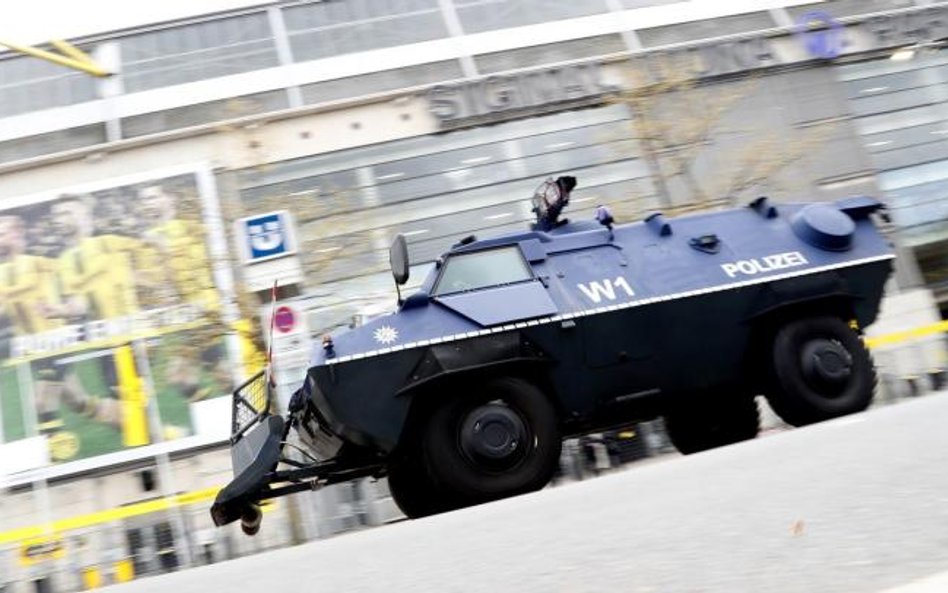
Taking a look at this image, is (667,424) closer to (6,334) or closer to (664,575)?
(664,575)

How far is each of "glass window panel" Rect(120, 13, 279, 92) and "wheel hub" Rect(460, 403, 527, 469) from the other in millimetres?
17879

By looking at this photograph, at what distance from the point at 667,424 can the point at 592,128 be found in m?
14.1

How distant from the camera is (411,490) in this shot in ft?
22.9

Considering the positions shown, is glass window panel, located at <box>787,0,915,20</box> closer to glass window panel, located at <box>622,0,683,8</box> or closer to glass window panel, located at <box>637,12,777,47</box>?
glass window panel, located at <box>637,12,777,47</box>

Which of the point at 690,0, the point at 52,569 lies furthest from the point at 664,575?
the point at 690,0

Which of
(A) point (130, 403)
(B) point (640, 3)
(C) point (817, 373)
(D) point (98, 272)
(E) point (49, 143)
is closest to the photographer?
(C) point (817, 373)

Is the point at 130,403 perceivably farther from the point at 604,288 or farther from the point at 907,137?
the point at 907,137

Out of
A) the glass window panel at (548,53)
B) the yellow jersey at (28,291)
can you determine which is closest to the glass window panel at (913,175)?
the glass window panel at (548,53)

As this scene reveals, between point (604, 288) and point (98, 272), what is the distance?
15660 millimetres

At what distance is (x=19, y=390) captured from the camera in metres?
19.1

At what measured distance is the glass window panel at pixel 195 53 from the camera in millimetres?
21875

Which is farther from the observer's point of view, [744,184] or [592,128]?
[592,128]

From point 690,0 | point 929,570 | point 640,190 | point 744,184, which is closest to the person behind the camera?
point 929,570

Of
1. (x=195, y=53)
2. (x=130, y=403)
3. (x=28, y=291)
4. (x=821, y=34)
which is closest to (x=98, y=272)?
(x=28, y=291)
